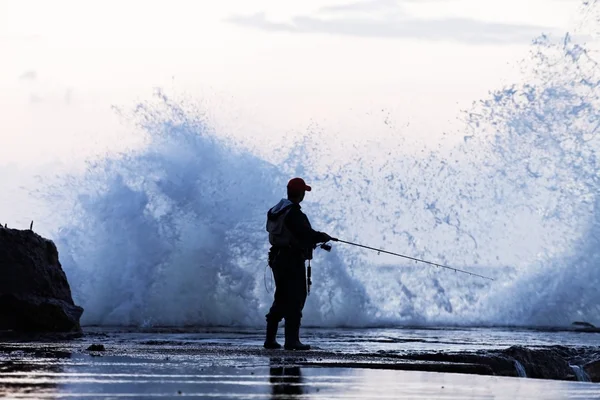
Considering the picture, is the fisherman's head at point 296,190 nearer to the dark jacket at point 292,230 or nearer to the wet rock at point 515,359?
the dark jacket at point 292,230

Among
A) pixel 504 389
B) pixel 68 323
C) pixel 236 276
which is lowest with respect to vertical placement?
pixel 504 389

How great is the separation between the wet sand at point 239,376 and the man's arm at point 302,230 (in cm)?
105

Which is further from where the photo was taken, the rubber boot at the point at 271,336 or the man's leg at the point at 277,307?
the rubber boot at the point at 271,336

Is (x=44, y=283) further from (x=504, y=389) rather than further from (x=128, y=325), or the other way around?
(x=504, y=389)

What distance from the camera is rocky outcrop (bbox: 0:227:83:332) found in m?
14.1

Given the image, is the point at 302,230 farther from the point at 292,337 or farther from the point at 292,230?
the point at 292,337

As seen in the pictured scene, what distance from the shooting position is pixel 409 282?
2333 cm

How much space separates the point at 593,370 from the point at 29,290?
632cm

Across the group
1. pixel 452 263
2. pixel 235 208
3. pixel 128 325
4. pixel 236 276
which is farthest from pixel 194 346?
pixel 452 263

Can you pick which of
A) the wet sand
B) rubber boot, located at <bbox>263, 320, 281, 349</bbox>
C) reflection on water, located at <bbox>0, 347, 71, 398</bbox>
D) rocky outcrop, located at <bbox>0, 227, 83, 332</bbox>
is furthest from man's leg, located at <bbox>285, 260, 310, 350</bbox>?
rocky outcrop, located at <bbox>0, 227, 83, 332</bbox>

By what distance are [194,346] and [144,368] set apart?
3.05 metres

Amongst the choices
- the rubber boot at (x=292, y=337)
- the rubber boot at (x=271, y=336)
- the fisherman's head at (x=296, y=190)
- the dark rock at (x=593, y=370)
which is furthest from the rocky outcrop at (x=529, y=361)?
the fisherman's head at (x=296, y=190)

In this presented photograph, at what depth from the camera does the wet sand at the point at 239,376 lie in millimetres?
7348

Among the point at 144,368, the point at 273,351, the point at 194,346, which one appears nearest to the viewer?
the point at 144,368
